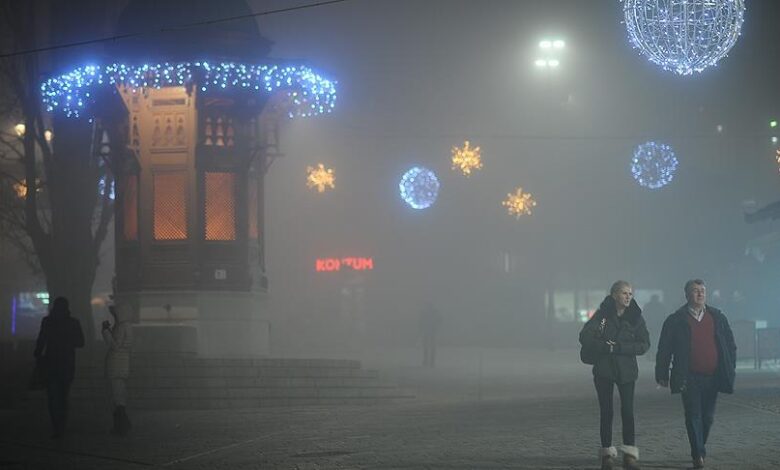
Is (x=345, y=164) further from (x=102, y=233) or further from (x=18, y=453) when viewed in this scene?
(x=18, y=453)

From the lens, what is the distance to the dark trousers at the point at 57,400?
674 inches

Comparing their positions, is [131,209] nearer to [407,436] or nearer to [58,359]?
[58,359]

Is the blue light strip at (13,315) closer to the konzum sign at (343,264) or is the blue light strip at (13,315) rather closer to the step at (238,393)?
the konzum sign at (343,264)

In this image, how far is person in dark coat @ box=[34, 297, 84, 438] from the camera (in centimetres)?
1716

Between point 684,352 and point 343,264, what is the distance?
1938 inches

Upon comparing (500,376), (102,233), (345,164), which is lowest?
(500,376)

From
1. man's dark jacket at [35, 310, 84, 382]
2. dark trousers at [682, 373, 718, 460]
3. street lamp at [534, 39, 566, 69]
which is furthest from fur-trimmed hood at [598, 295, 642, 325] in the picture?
street lamp at [534, 39, 566, 69]

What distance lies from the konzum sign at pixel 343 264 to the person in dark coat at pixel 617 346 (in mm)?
48593

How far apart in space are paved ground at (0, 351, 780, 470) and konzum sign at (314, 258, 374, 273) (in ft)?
118

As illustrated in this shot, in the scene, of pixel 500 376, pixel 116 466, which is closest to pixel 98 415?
pixel 116 466

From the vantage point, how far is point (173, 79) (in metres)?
25.8

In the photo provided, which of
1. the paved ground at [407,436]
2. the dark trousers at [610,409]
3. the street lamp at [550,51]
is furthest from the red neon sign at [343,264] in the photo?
the dark trousers at [610,409]

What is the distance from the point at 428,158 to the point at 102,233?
33.3 meters

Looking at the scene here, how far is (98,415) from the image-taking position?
21.1 meters
